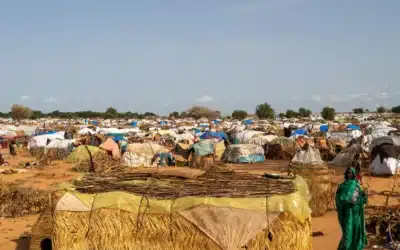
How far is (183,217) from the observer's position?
7.21 m

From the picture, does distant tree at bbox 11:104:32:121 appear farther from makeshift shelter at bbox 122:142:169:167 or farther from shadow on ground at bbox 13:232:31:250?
shadow on ground at bbox 13:232:31:250

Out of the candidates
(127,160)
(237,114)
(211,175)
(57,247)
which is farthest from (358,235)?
(237,114)

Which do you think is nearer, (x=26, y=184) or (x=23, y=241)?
(x=23, y=241)

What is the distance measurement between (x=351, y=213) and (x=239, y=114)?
Answer: 101363mm

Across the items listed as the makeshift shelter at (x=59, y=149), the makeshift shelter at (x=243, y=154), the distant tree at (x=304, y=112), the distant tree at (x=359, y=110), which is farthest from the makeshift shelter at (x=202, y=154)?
the distant tree at (x=359, y=110)

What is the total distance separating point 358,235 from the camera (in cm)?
695

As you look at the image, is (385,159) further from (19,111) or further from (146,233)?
(19,111)

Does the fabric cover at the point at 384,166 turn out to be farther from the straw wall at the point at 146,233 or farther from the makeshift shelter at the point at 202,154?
the straw wall at the point at 146,233

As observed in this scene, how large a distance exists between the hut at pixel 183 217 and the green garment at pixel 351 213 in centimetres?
57

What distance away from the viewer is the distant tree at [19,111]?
93156 millimetres

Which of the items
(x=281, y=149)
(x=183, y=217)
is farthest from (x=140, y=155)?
(x=183, y=217)

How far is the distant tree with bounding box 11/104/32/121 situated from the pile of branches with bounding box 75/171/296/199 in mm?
92313

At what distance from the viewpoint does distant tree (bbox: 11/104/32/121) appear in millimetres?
93156

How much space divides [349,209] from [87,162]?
1929cm
